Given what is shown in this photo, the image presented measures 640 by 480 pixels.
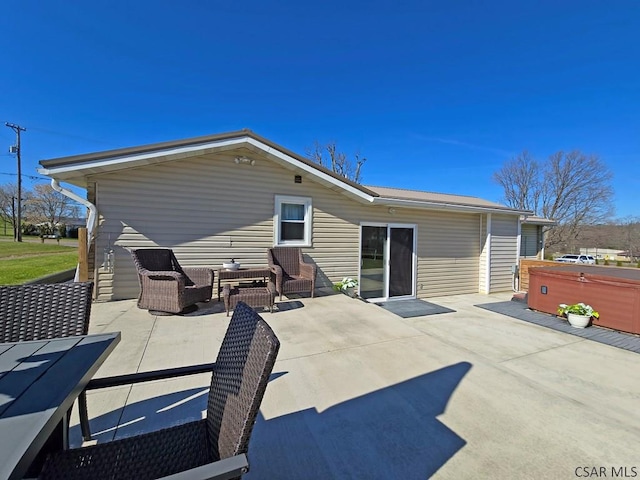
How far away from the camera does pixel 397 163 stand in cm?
1991

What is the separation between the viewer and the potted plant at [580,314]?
5.69 m

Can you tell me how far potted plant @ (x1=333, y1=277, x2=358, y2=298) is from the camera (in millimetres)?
6926

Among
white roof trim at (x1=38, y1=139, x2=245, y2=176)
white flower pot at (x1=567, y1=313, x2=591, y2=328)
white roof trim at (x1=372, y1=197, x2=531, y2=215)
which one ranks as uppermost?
white roof trim at (x1=38, y1=139, x2=245, y2=176)

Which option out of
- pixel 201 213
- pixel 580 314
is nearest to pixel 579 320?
pixel 580 314

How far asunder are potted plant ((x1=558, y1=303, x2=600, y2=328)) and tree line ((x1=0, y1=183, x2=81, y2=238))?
40.6m

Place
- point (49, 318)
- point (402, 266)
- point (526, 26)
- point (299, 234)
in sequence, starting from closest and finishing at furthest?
point (49, 318)
point (299, 234)
point (526, 26)
point (402, 266)

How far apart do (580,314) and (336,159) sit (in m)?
19.8

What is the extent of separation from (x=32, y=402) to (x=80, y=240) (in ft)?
17.0

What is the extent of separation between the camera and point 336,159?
76.4 feet

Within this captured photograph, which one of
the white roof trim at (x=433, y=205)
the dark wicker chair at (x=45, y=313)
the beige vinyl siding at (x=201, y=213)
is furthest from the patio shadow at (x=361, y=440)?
the white roof trim at (x=433, y=205)

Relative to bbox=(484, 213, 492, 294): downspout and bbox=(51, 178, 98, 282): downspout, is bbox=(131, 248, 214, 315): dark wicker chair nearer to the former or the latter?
bbox=(51, 178, 98, 282): downspout

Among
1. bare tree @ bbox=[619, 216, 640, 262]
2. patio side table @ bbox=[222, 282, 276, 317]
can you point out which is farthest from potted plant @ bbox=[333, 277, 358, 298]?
bare tree @ bbox=[619, 216, 640, 262]

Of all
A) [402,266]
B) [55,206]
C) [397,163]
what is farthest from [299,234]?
[55,206]

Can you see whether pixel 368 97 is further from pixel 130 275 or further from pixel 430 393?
pixel 430 393
